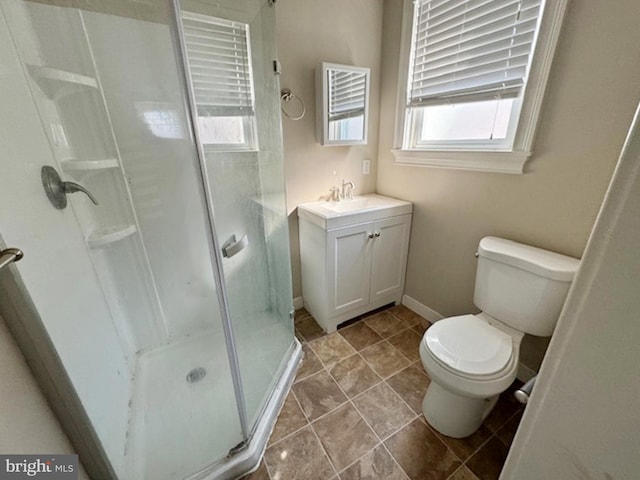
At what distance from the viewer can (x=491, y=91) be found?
4.49ft

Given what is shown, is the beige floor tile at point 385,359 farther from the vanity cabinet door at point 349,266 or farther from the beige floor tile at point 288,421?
the beige floor tile at point 288,421

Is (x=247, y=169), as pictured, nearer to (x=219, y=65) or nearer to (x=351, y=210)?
(x=219, y=65)

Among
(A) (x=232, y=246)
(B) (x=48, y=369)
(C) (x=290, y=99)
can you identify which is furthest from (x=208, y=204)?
(C) (x=290, y=99)

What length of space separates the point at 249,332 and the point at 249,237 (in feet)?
1.60

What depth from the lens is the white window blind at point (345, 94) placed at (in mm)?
1723

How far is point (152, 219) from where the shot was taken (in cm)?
148

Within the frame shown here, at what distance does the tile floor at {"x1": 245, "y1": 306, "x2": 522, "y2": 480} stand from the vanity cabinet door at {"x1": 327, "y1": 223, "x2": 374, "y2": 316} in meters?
0.29

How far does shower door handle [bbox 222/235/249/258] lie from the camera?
1.08 m

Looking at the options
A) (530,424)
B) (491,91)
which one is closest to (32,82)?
(530,424)

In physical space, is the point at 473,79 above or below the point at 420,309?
above

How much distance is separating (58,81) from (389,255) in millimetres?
1887

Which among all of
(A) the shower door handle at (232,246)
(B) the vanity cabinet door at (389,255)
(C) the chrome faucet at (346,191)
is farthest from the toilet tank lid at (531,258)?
(A) the shower door handle at (232,246)

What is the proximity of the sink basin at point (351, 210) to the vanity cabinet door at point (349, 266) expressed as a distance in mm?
56

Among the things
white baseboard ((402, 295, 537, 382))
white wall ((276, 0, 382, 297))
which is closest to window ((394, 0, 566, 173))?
white wall ((276, 0, 382, 297))
